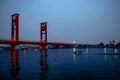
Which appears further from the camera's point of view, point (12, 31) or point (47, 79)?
point (12, 31)

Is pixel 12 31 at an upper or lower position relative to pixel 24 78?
upper

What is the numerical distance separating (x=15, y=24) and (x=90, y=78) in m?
46.0

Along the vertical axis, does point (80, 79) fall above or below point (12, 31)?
below

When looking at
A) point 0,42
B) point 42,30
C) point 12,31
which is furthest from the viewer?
point 42,30

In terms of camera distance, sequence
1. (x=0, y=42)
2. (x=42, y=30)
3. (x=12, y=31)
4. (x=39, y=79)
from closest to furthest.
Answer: (x=39, y=79) < (x=0, y=42) < (x=12, y=31) < (x=42, y=30)

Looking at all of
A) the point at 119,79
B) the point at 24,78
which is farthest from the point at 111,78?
the point at 24,78

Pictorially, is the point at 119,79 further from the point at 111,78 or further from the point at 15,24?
the point at 15,24

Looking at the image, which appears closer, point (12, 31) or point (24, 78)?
point (24, 78)

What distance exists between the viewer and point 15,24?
57.4 m

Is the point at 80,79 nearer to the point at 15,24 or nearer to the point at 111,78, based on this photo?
the point at 111,78

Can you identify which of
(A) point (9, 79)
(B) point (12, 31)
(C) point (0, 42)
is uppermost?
(B) point (12, 31)

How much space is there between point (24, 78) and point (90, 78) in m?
5.45

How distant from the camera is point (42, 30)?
7819 cm

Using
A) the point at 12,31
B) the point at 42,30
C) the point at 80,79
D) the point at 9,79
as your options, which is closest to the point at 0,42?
the point at 12,31
